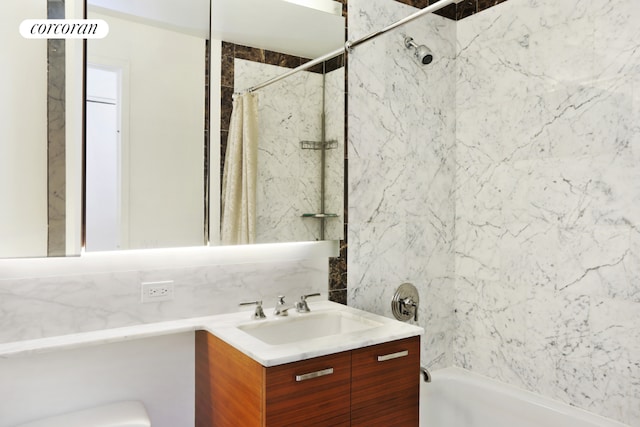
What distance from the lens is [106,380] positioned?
1.71 m

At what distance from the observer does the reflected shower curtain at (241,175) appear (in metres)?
1.95

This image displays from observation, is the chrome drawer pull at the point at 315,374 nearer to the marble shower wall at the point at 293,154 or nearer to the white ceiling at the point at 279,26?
the marble shower wall at the point at 293,154

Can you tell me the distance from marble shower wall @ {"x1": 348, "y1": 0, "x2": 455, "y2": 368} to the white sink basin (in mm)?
284

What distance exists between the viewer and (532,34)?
7.50 feet

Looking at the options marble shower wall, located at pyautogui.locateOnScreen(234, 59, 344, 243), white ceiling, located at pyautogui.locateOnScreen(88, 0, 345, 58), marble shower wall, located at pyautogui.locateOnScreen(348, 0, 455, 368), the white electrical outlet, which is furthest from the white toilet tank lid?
white ceiling, located at pyautogui.locateOnScreen(88, 0, 345, 58)

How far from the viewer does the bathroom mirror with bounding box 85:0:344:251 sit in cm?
170

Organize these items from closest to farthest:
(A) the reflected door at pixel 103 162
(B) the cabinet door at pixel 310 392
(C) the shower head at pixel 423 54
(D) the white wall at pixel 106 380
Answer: (B) the cabinet door at pixel 310 392 → (D) the white wall at pixel 106 380 → (A) the reflected door at pixel 103 162 → (C) the shower head at pixel 423 54

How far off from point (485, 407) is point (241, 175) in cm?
167

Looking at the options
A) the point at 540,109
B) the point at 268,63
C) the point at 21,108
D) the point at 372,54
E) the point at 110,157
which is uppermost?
the point at 372,54

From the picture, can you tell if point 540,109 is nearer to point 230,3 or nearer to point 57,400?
point 230,3

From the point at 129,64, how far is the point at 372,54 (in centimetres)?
119

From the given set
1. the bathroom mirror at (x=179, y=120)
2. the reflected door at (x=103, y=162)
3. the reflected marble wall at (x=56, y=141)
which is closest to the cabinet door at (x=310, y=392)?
the bathroom mirror at (x=179, y=120)

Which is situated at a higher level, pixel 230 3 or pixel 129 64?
pixel 230 3

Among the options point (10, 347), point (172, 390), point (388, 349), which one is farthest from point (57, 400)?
point (388, 349)
